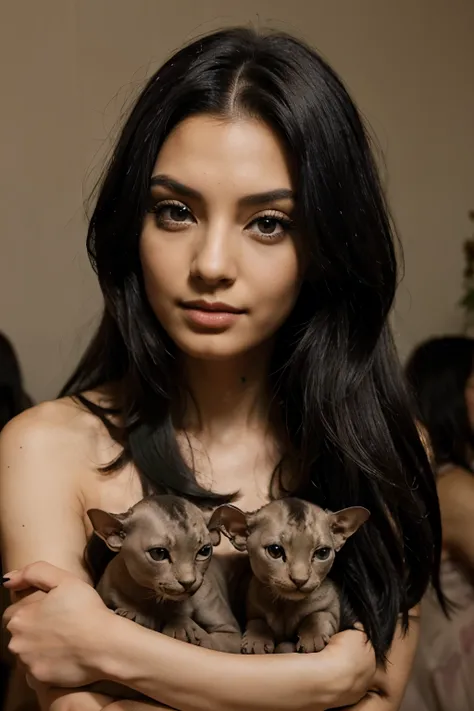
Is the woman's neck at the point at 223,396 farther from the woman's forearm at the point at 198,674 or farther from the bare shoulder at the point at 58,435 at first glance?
the woman's forearm at the point at 198,674

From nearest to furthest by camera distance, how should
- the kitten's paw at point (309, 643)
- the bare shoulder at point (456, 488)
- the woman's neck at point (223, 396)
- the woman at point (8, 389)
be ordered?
the kitten's paw at point (309, 643), the woman's neck at point (223, 396), the woman at point (8, 389), the bare shoulder at point (456, 488)

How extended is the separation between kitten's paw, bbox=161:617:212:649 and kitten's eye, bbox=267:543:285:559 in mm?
149

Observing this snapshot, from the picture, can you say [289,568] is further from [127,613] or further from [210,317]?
[210,317]

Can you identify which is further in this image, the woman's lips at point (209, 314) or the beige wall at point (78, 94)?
the beige wall at point (78, 94)

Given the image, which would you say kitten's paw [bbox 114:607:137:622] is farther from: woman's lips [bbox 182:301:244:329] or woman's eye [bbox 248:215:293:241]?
woman's eye [bbox 248:215:293:241]

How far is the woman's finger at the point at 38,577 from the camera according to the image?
118 centimetres

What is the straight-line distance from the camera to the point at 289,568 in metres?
1.14

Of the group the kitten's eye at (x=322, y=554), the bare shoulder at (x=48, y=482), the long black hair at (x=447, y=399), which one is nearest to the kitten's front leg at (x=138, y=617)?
the bare shoulder at (x=48, y=482)

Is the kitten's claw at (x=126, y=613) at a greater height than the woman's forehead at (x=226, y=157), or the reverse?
the woman's forehead at (x=226, y=157)

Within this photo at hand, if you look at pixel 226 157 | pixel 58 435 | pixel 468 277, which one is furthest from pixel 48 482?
pixel 468 277

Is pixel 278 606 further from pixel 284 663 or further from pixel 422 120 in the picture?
pixel 422 120

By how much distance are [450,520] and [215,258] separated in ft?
3.02

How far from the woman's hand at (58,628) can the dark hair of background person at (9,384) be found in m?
0.64

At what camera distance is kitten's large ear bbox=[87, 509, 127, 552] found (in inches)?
44.9
